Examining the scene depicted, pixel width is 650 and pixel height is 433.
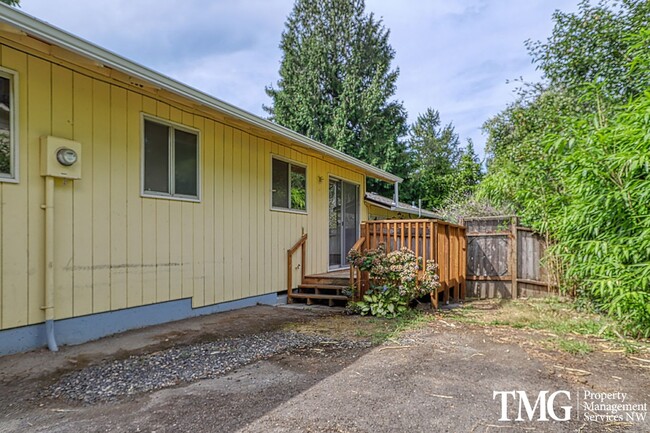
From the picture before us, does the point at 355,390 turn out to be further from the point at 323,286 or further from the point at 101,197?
the point at 323,286

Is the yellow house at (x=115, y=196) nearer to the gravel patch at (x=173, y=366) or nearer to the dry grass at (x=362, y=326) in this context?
the gravel patch at (x=173, y=366)

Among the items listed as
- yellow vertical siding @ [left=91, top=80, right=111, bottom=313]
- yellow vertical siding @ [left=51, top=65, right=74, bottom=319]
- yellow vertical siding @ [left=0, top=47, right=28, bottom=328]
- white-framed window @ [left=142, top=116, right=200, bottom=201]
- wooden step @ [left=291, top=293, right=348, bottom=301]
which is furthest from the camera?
wooden step @ [left=291, top=293, right=348, bottom=301]

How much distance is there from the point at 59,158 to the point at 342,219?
19.4 feet

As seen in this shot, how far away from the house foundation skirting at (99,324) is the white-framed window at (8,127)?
1.37m

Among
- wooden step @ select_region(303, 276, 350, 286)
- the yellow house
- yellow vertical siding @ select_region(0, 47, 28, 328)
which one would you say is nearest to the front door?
wooden step @ select_region(303, 276, 350, 286)

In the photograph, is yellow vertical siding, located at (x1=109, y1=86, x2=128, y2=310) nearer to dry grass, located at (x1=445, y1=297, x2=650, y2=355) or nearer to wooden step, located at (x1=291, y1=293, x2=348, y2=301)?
wooden step, located at (x1=291, y1=293, x2=348, y2=301)

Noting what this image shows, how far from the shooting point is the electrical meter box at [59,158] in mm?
3377

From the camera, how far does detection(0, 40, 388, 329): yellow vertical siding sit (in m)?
3.31

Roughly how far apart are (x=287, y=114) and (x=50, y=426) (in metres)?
19.3

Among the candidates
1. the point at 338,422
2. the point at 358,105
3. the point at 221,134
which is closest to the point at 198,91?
the point at 221,134

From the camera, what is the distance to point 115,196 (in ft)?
13.1

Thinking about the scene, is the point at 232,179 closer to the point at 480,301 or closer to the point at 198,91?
the point at 198,91

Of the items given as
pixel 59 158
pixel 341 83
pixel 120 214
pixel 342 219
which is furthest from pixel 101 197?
pixel 341 83

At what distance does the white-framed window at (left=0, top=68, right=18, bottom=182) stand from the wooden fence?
23.2ft
